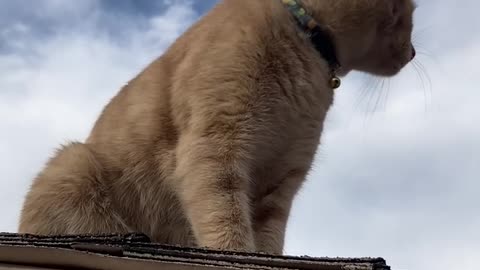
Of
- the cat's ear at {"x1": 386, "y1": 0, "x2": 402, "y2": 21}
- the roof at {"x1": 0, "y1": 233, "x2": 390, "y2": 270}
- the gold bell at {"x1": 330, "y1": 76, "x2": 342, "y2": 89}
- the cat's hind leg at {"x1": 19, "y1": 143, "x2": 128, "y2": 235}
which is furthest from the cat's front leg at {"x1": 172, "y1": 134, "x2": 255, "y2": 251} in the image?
the cat's ear at {"x1": 386, "y1": 0, "x2": 402, "y2": 21}

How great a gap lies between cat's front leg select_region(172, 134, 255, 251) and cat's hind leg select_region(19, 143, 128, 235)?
0.33 metres

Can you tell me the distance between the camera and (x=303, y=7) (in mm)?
2914

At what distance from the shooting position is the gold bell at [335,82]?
293 centimetres

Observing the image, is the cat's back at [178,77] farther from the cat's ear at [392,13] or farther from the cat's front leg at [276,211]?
the cat's ear at [392,13]

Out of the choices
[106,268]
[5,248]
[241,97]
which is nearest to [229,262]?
[106,268]

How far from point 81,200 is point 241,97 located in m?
0.71

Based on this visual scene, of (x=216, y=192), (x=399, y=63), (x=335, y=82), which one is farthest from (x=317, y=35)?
(x=216, y=192)

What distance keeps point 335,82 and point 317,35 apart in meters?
0.21

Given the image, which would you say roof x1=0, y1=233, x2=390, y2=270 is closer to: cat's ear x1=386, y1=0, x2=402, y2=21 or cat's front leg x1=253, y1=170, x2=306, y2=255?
cat's front leg x1=253, y1=170, x2=306, y2=255

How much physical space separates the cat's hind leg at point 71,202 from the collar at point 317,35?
99 centimetres

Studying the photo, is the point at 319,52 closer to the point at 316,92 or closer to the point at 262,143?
the point at 316,92

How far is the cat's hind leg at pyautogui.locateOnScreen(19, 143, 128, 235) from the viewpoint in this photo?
2.60 metres

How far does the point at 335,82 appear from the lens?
116 inches

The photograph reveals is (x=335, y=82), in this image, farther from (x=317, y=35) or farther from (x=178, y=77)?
(x=178, y=77)
